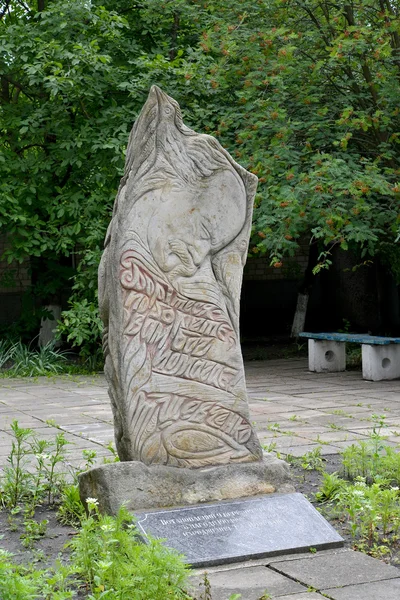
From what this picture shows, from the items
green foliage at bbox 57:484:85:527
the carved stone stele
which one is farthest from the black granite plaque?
green foliage at bbox 57:484:85:527

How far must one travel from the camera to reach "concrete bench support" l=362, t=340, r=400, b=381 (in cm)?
1100

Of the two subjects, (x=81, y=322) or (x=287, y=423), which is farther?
(x=81, y=322)

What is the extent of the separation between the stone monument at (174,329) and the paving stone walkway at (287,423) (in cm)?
75

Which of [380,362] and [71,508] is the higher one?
[380,362]

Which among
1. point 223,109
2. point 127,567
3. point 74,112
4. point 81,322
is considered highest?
point 74,112

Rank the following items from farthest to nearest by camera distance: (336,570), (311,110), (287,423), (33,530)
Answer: (311,110)
(287,423)
(33,530)
(336,570)

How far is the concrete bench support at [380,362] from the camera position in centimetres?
1100

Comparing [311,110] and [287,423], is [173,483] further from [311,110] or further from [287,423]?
[311,110]

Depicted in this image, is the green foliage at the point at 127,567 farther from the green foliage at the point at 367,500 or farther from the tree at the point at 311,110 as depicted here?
the tree at the point at 311,110

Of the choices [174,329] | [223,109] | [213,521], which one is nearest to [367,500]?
[213,521]

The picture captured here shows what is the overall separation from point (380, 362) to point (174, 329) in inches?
269

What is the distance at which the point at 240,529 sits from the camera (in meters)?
4.16

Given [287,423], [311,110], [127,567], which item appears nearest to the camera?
[127,567]

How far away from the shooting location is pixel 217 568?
3887 mm
